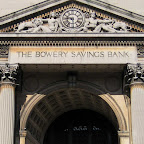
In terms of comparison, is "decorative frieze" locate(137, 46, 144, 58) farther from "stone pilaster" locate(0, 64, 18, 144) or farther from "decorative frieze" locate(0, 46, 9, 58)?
"decorative frieze" locate(0, 46, 9, 58)

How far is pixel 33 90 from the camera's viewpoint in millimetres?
35469

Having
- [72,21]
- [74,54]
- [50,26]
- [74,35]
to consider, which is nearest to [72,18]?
[72,21]

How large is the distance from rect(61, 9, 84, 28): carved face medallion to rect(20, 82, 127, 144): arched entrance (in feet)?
15.7

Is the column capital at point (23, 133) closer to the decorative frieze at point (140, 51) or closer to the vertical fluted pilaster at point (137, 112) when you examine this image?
the vertical fluted pilaster at point (137, 112)

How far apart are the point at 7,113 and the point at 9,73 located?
2.98 m

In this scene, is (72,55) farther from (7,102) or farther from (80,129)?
(80,129)

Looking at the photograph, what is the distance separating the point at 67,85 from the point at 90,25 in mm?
5205

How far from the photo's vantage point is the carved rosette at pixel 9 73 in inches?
1302

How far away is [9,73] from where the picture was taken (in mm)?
33031

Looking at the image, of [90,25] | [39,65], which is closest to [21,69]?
[39,65]

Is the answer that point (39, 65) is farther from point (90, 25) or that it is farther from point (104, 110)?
point (104, 110)

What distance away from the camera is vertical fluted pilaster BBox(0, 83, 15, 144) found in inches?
1254

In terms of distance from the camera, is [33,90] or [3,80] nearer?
[3,80]

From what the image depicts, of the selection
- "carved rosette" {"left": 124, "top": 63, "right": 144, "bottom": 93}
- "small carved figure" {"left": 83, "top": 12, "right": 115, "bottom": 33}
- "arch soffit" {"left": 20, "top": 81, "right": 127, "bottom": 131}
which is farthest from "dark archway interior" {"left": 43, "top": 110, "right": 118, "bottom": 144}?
"small carved figure" {"left": 83, "top": 12, "right": 115, "bottom": 33}
